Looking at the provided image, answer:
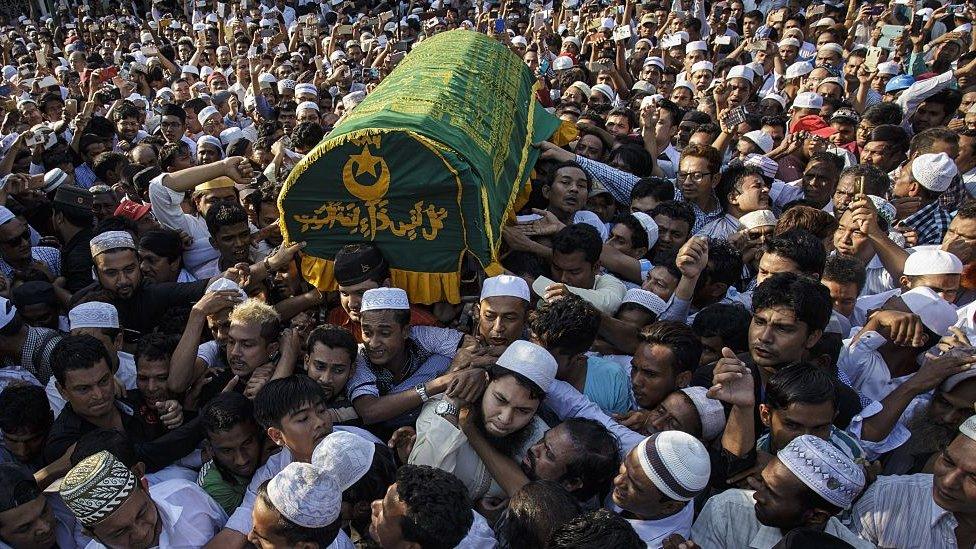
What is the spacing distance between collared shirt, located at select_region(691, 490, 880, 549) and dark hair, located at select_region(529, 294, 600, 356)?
938 millimetres

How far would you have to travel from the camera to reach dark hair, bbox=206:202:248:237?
424 centimetres

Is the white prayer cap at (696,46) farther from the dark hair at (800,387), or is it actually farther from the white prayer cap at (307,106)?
the dark hair at (800,387)

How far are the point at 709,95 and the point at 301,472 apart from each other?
21.9ft

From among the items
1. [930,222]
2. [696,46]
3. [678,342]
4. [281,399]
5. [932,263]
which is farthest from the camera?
[696,46]

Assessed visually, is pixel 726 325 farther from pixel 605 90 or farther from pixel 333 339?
pixel 605 90

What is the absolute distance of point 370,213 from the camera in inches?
147

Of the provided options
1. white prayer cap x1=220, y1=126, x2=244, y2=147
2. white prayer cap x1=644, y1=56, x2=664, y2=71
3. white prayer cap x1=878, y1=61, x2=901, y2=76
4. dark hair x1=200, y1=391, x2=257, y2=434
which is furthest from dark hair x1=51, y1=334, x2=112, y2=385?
white prayer cap x1=878, y1=61, x2=901, y2=76

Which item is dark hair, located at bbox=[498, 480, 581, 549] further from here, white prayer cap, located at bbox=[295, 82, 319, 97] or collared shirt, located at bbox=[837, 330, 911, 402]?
white prayer cap, located at bbox=[295, 82, 319, 97]

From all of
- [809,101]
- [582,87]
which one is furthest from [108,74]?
[809,101]

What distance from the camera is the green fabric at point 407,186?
356 cm

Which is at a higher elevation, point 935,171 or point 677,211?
point 935,171

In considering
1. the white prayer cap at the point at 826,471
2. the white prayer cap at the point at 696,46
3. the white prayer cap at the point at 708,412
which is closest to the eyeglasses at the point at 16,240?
the white prayer cap at the point at 708,412

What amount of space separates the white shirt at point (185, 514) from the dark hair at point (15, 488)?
A: 0.38 m

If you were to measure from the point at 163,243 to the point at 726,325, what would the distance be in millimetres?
3164
